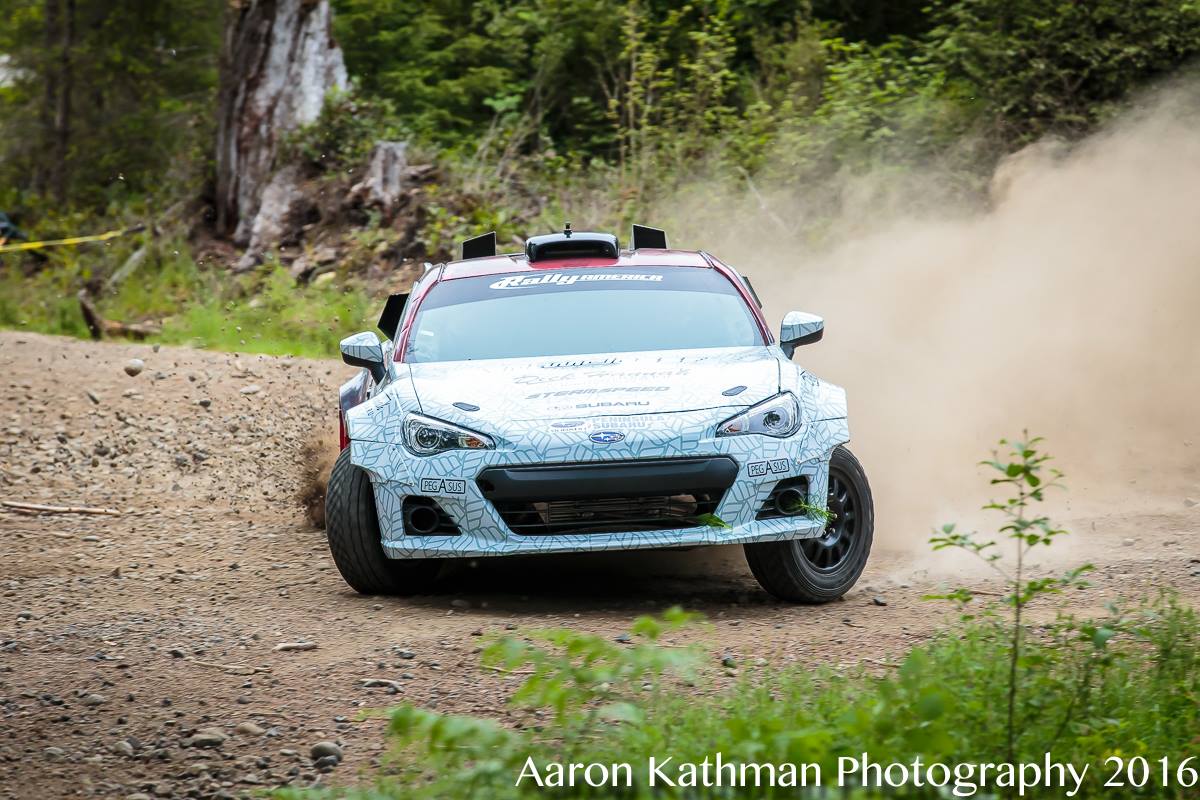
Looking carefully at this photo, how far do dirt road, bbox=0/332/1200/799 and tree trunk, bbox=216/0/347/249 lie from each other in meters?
8.26

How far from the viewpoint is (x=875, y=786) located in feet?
12.3

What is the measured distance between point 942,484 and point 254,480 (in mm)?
5326

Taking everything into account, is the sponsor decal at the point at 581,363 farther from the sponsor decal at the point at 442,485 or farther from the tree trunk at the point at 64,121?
the tree trunk at the point at 64,121

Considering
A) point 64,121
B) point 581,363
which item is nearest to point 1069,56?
point 581,363

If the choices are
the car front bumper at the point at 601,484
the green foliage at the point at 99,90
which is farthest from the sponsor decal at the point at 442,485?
the green foliage at the point at 99,90

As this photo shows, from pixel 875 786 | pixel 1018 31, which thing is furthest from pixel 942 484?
pixel 1018 31

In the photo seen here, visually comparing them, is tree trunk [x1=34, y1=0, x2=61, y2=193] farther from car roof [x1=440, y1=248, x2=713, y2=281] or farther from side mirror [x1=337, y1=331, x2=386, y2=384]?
side mirror [x1=337, y1=331, x2=386, y2=384]

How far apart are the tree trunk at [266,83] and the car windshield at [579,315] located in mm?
12576

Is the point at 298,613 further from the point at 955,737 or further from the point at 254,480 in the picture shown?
the point at 254,480

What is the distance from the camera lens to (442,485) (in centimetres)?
658

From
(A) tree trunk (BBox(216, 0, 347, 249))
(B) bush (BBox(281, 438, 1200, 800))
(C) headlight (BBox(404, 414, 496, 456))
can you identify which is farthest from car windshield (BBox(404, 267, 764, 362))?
(A) tree trunk (BBox(216, 0, 347, 249))

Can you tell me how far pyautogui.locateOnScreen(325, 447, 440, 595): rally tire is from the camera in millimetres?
6938

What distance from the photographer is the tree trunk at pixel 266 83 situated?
20.0 m

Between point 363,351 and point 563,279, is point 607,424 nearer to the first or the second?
point 363,351
